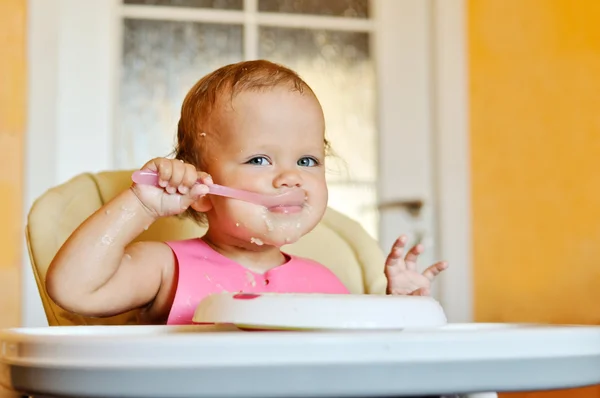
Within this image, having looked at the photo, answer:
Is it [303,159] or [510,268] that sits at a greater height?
[303,159]

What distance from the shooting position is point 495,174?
7.20 ft

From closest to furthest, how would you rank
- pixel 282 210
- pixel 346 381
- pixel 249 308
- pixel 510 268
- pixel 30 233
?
pixel 346 381, pixel 249 308, pixel 282 210, pixel 30 233, pixel 510 268

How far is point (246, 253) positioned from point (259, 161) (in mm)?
141

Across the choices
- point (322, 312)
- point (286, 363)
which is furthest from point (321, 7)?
point (286, 363)

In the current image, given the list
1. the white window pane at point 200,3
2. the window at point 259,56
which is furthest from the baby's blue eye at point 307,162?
the white window pane at point 200,3

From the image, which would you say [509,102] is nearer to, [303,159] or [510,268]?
[510,268]

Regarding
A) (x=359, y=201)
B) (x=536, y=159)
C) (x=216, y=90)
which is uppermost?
(x=216, y=90)

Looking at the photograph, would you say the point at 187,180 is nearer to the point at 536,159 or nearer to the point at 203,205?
the point at 203,205

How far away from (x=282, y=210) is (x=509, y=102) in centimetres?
139

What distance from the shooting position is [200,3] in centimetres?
206

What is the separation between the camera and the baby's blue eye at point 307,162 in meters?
1.02

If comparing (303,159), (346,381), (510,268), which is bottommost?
(510,268)

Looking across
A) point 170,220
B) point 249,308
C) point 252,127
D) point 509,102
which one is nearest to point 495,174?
point 509,102

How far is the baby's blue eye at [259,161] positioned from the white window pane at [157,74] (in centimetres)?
102
